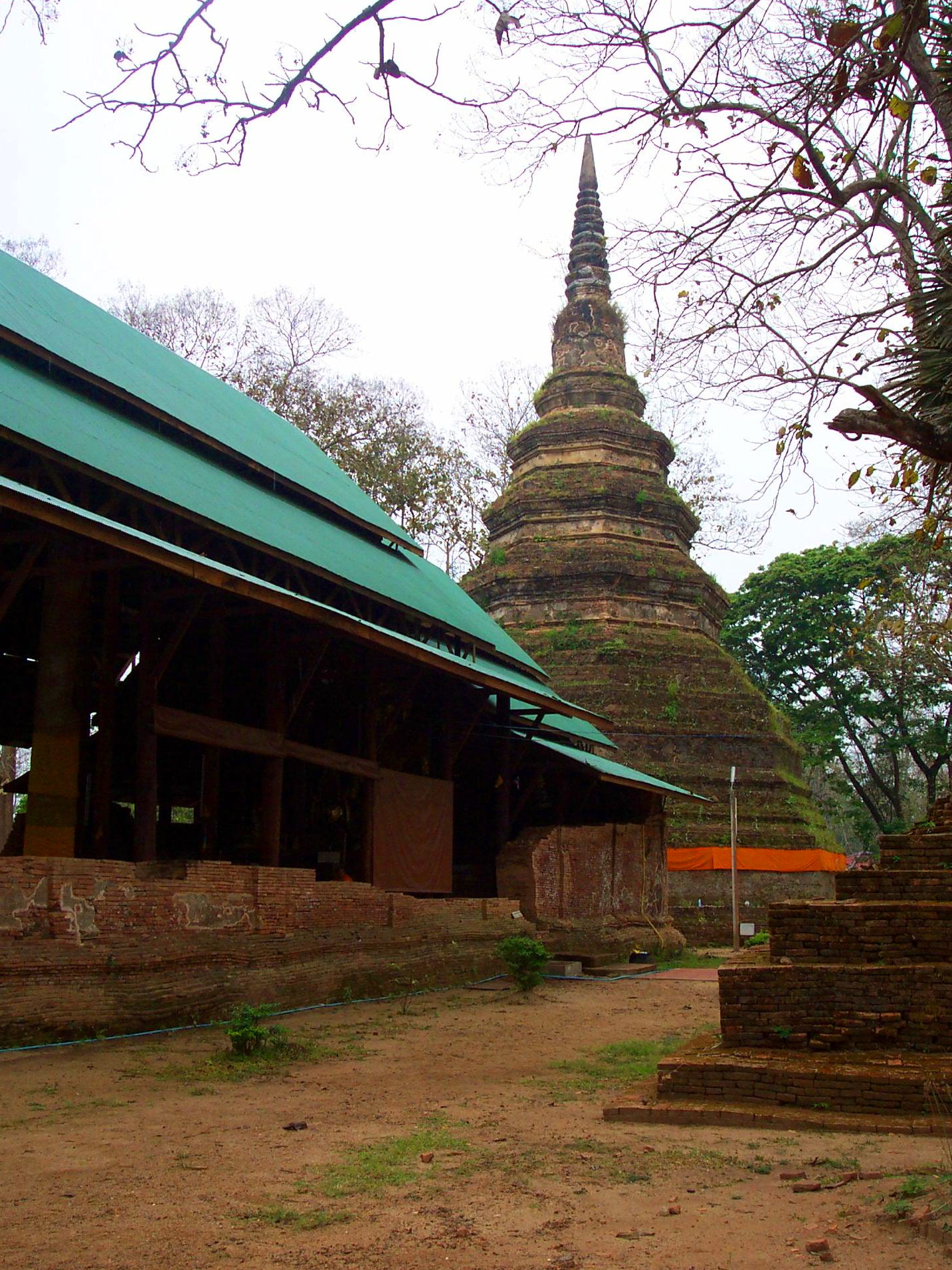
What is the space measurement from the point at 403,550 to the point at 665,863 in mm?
7120

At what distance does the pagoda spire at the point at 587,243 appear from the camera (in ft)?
94.1

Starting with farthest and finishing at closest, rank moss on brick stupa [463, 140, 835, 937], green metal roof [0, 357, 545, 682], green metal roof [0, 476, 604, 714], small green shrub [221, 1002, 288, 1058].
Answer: moss on brick stupa [463, 140, 835, 937] → green metal roof [0, 357, 545, 682] → small green shrub [221, 1002, 288, 1058] → green metal roof [0, 476, 604, 714]

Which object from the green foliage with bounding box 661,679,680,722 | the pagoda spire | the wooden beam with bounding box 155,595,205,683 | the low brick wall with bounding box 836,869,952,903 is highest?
the pagoda spire

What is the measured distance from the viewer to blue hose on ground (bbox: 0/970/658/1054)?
8148mm

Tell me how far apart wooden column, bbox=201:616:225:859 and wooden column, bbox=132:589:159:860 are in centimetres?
103

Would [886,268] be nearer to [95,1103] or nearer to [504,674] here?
[95,1103]

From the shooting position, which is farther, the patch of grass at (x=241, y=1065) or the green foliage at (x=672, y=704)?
the green foliage at (x=672, y=704)

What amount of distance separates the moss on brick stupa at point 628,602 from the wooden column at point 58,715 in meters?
12.9

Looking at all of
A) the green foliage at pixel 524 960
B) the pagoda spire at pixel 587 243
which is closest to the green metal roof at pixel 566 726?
the green foliage at pixel 524 960

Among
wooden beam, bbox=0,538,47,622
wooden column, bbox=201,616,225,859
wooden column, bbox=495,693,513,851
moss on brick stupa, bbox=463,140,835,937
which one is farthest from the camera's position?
moss on brick stupa, bbox=463,140,835,937

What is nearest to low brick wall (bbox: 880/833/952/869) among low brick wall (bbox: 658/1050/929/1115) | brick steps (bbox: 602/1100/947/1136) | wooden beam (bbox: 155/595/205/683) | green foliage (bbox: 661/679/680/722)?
low brick wall (bbox: 658/1050/929/1115)

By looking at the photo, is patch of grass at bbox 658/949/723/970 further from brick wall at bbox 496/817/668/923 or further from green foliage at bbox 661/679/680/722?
green foliage at bbox 661/679/680/722

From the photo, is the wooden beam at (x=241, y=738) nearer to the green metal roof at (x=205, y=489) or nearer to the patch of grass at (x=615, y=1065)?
the green metal roof at (x=205, y=489)

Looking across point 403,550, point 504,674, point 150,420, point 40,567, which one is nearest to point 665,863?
point 504,674
